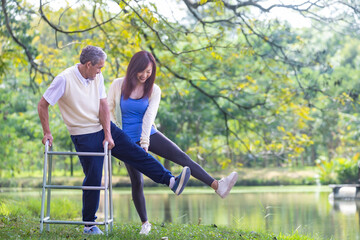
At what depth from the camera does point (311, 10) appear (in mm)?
7648

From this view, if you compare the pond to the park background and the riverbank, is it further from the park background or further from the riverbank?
the riverbank

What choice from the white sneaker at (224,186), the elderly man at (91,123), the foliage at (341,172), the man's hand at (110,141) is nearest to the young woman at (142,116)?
the white sneaker at (224,186)

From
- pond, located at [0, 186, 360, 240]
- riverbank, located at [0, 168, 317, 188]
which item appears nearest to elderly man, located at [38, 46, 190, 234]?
pond, located at [0, 186, 360, 240]

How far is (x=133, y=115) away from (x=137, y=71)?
1.19 feet

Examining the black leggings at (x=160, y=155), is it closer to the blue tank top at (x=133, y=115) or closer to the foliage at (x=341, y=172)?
the blue tank top at (x=133, y=115)

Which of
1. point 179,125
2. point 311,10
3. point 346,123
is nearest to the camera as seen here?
point 311,10

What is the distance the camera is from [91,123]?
4.27 meters

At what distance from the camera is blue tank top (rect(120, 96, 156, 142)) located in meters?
4.62

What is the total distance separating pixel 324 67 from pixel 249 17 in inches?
50.6

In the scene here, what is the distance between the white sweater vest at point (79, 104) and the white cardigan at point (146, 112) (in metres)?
0.37

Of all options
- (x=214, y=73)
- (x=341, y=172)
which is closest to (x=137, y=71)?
(x=214, y=73)

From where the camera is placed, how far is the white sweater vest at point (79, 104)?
418 cm

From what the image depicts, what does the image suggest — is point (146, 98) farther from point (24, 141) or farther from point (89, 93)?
point (24, 141)

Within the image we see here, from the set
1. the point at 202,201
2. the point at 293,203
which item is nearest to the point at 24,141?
the point at 202,201
